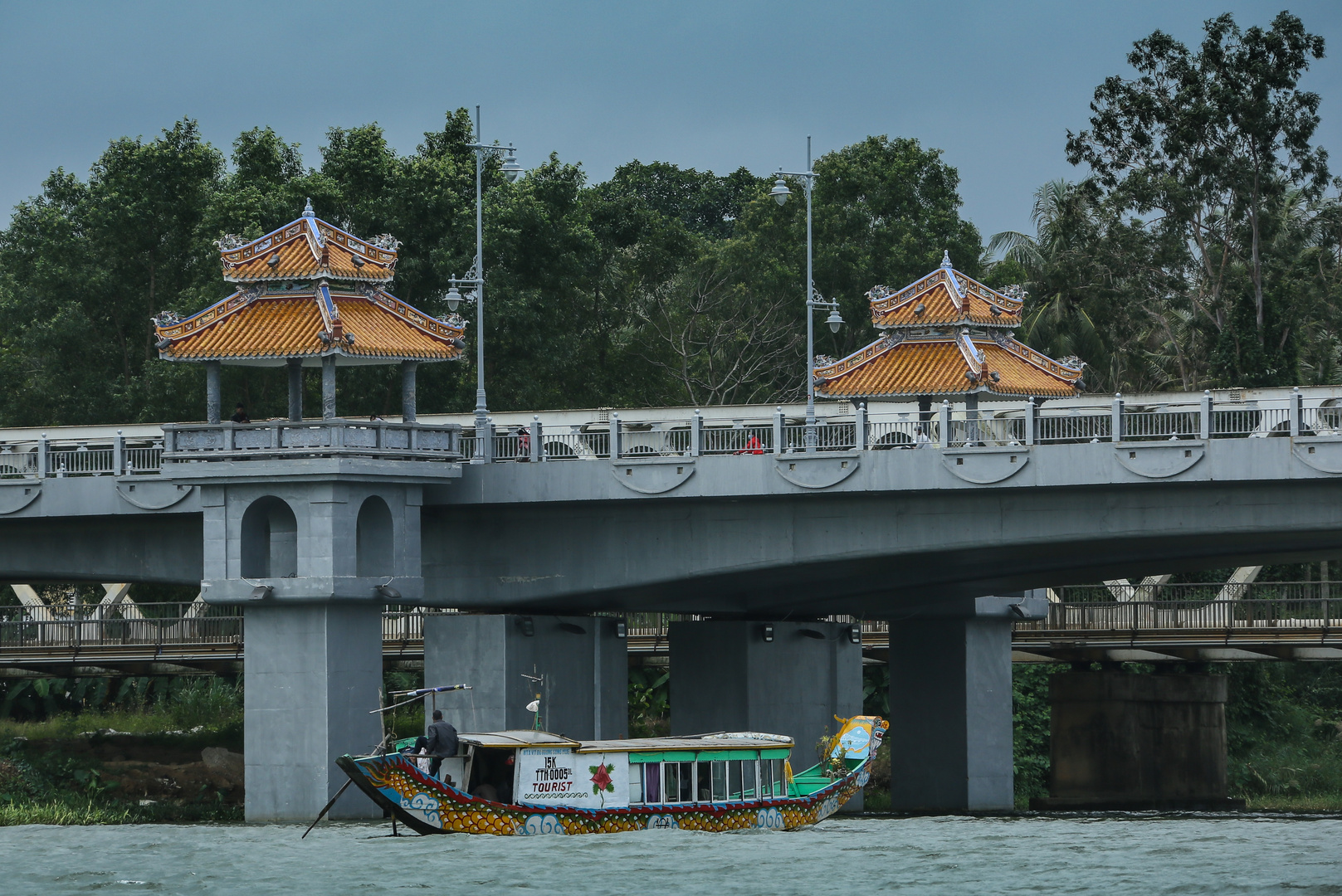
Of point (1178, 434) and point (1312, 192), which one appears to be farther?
point (1312, 192)

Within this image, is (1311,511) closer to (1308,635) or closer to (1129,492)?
(1129,492)

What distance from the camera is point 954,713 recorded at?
187 feet

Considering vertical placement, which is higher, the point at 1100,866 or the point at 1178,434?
the point at 1178,434

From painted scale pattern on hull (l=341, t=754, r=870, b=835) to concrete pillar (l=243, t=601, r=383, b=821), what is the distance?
4914mm

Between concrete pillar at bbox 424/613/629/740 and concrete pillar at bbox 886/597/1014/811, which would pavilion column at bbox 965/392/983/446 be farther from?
concrete pillar at bbox 886/597/1014/811

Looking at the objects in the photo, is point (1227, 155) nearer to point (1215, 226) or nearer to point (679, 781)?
point (1215, 226)

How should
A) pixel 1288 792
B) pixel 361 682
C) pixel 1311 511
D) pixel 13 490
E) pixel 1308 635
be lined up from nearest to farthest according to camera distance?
1. pixel 1311 511
2. pixel 361 682
3. pixel 13 490
4. pixel 1308 635
5. pixel 1288 792

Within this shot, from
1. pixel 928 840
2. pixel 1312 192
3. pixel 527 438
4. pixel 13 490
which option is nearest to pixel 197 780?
pixel 13 490

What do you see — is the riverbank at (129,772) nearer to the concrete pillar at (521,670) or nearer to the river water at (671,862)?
the concrete pillar at (521,670)

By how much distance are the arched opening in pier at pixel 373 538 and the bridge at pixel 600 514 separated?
42 millimetres

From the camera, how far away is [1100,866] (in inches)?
1412

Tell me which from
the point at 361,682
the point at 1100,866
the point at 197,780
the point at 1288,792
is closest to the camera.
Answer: the point at 1100,866

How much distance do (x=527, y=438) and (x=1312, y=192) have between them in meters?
37.2

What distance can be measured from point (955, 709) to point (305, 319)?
74.0 feet
